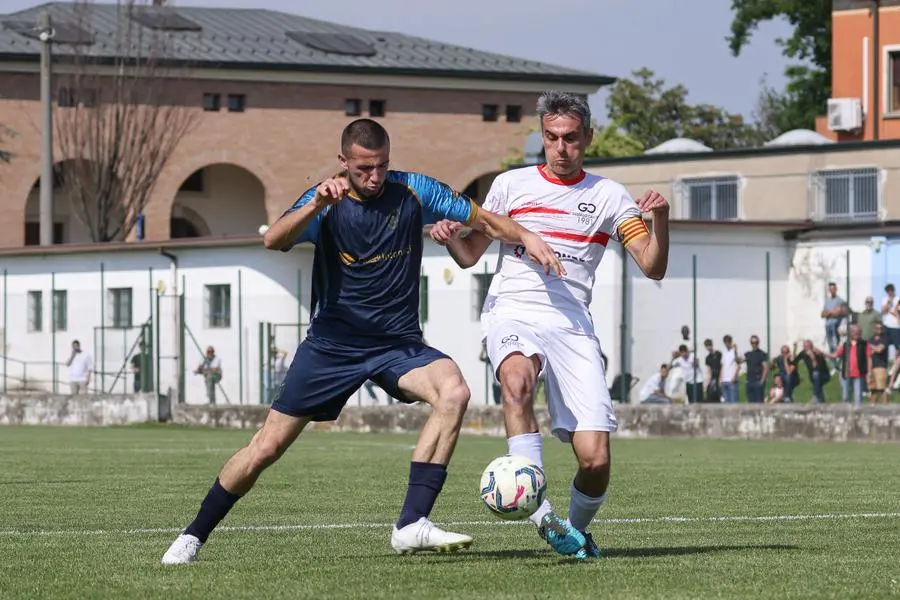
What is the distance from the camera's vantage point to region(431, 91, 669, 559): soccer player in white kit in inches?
372

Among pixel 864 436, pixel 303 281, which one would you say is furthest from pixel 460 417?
pixel 303 281

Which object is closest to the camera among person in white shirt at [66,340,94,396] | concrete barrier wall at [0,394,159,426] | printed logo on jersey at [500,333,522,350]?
printed logo on jersey at [500,333,522,350]

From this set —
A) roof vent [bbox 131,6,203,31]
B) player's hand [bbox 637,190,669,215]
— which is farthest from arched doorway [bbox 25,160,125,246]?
player's hand [bbox 637,190,669,215]

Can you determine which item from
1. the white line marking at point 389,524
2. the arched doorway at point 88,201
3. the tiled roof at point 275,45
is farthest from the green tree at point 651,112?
the white line marking at point 389,524

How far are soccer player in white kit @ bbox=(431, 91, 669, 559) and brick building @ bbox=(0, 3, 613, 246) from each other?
5803 cm

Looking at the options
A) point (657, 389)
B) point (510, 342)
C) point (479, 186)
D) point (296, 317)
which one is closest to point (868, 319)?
point (657, 389)

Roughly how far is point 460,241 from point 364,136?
0.91 meters

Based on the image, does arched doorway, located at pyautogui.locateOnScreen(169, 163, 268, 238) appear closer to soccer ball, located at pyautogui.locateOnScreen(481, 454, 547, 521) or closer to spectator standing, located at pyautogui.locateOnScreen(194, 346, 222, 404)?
spectator standing, located at pyautogui.locateOnScreen(194, 346, 222, 404)

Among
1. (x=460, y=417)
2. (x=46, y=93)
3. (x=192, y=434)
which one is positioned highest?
(x=46, y=93)

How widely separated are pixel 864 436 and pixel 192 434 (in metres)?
10.8

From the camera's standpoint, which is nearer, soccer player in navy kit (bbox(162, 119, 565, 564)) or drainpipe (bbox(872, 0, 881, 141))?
soccer player in navy kit (bbox(162, 119, 565, 564))

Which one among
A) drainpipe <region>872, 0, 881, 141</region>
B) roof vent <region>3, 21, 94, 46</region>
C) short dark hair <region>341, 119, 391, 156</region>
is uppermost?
roof vent <region>3, 21, 94, 46</region>

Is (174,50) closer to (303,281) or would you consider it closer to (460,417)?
(303,281)

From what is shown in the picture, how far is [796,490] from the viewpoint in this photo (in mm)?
15336
